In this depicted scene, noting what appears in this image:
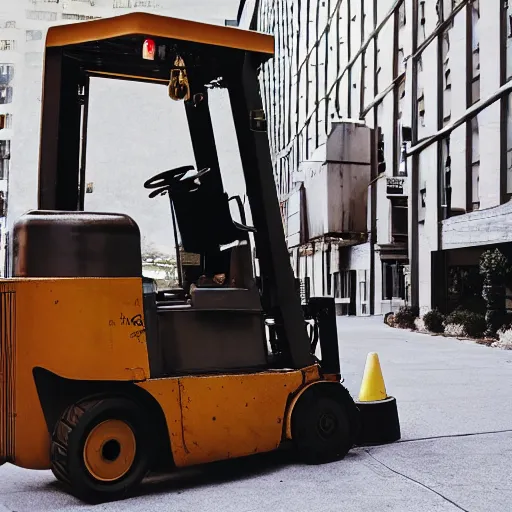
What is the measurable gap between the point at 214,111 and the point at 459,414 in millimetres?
3412

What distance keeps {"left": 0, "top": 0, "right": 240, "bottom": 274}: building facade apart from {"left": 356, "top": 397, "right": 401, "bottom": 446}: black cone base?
310 cm

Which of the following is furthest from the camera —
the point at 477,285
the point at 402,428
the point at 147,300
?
the point at 477,285

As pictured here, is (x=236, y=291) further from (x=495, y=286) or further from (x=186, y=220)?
(x=495, y=286)

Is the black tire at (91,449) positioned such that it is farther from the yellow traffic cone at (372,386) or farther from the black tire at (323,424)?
the yellow traffic cone at (372,386)

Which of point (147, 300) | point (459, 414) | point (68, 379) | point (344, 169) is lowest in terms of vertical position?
point (459, 414)

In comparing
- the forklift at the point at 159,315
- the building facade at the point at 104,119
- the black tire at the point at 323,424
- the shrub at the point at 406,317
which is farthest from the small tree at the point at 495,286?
the black tire at the point at 323,424

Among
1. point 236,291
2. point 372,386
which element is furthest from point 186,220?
point 372,386

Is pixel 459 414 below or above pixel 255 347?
below

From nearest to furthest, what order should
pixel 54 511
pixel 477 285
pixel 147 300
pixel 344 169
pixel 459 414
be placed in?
pixel 54 511 → pixel 147 300 → pixel 459 414 → pixel 477 285 → pixel 344 169

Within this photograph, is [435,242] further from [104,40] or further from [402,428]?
[104,40]

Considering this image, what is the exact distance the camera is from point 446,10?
1730 cm

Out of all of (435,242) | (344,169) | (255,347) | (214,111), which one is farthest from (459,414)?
(344,169)

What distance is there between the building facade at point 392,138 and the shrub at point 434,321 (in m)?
0.56

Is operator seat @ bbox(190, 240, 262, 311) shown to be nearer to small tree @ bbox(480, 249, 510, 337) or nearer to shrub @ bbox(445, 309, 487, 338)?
small tree @ bbox(480, 249, 510, 337)
